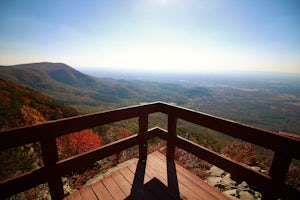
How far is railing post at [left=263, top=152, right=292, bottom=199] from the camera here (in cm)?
177

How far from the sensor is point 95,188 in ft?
8.50

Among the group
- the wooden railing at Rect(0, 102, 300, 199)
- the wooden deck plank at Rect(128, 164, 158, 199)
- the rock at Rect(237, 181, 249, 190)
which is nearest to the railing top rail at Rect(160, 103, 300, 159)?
the wooden railing at Rect(0, 102, 300, 199)

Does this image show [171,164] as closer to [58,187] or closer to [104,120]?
[104,120]

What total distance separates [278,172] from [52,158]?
2806 mm

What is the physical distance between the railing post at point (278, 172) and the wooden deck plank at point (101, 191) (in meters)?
2.19

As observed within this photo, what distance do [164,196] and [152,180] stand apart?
41 centimetres

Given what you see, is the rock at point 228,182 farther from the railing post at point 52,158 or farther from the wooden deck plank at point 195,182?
the railing post at point 52,158

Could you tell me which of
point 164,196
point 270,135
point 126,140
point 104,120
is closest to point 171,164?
point 164,196

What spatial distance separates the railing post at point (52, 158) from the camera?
6.43 feet

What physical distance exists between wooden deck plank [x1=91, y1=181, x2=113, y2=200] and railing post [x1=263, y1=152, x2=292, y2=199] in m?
2.19

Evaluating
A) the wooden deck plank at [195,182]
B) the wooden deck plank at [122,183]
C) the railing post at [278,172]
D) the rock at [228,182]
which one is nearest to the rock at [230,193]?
the rock at [228,182]

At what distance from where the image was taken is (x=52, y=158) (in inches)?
80.7

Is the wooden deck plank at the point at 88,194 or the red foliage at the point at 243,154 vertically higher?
the wooden deck plank at the point at 88,194

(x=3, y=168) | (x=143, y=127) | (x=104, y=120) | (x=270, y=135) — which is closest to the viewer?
(x=270, y=135)
